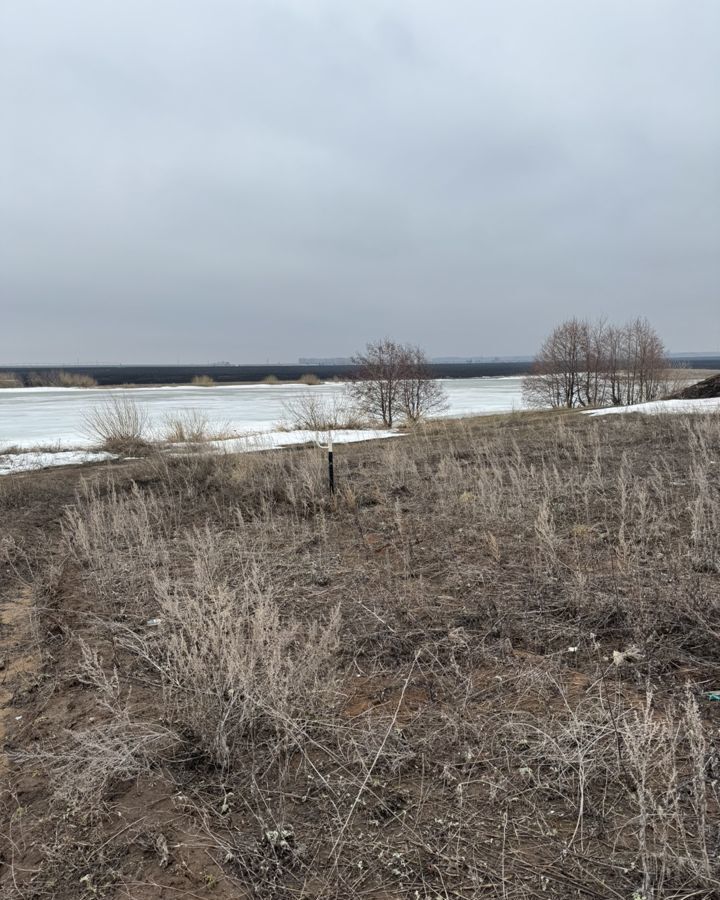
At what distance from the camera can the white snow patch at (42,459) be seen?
1333cm

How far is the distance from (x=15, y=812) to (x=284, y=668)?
1.42 m

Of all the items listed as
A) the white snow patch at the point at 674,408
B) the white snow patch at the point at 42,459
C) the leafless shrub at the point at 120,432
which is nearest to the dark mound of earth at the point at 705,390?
the white snow patch at the point at 674,408

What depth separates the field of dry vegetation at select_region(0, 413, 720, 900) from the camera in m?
2.13

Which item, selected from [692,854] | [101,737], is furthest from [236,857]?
[692,854]

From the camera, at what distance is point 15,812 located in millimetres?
2549

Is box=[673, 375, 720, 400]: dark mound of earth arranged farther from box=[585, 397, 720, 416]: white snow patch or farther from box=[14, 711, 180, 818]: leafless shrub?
box=[14, 711, 180, 818]: leafless shrub

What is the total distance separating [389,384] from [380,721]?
23857 millimetres

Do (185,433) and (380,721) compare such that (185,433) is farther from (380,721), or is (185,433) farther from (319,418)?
(380,721)

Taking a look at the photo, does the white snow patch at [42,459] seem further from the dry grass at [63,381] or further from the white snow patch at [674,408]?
the dry grass at [63,381]

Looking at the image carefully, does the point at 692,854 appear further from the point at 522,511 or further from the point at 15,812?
the point at 522,511

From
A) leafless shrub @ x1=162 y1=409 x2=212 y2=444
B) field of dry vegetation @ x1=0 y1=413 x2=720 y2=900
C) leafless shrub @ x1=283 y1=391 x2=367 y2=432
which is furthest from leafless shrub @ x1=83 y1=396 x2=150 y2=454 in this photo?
field of dry vegetation @ x1=0 y1=413 x2=720 y2=900

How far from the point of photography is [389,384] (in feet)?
86.5

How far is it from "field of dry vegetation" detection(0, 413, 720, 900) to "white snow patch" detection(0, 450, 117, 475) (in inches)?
325

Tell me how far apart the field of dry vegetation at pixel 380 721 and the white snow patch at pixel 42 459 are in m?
8.25
